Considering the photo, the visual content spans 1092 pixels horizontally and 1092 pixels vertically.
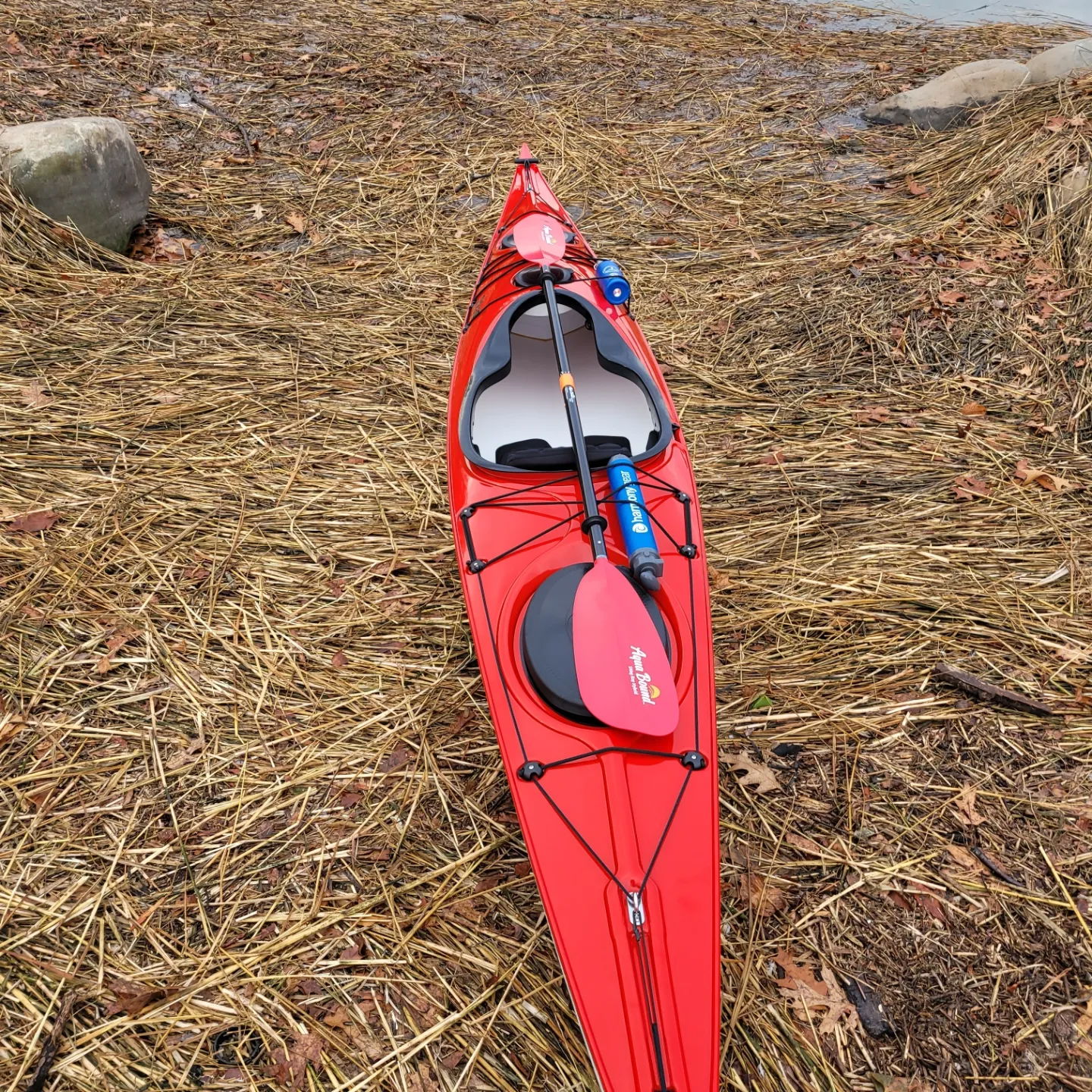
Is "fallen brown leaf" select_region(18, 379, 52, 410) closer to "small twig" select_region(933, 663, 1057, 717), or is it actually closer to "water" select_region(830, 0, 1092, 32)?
"small twig" select_region(933, 663, 1057, 717)

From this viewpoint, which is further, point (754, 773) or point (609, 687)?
point (754, 773)

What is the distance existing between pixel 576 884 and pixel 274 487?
2.60m

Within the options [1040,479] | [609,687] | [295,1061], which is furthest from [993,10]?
[295,1061]

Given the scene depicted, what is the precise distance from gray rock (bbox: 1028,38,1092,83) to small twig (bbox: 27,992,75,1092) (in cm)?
886

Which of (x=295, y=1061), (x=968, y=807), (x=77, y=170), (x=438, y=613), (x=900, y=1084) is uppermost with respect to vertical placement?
(x=77, y=170)

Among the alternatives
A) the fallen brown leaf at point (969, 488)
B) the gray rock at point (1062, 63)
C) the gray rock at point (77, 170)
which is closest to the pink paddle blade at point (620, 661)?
→ the fallen brown leaf at point (969, 488)

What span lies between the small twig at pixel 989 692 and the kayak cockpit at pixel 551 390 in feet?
4.95

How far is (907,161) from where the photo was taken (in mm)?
6879

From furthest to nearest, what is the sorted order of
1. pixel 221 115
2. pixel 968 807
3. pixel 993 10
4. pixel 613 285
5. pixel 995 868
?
pixel 993 10 → pixel 221 115 → pixel 613 285 → pixel 968 807 → pixel 995 868

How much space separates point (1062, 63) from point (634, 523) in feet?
23.1

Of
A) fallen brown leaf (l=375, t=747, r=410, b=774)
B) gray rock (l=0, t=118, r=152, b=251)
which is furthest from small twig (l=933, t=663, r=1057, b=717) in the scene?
gray rock (l=0, t=118, r=152, b=251)

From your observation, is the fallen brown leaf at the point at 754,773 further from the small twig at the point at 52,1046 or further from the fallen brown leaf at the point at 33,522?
the fallen brown leaf at the point at 33,522

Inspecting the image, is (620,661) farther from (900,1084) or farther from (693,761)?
(900,1084)

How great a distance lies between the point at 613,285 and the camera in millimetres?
3990
